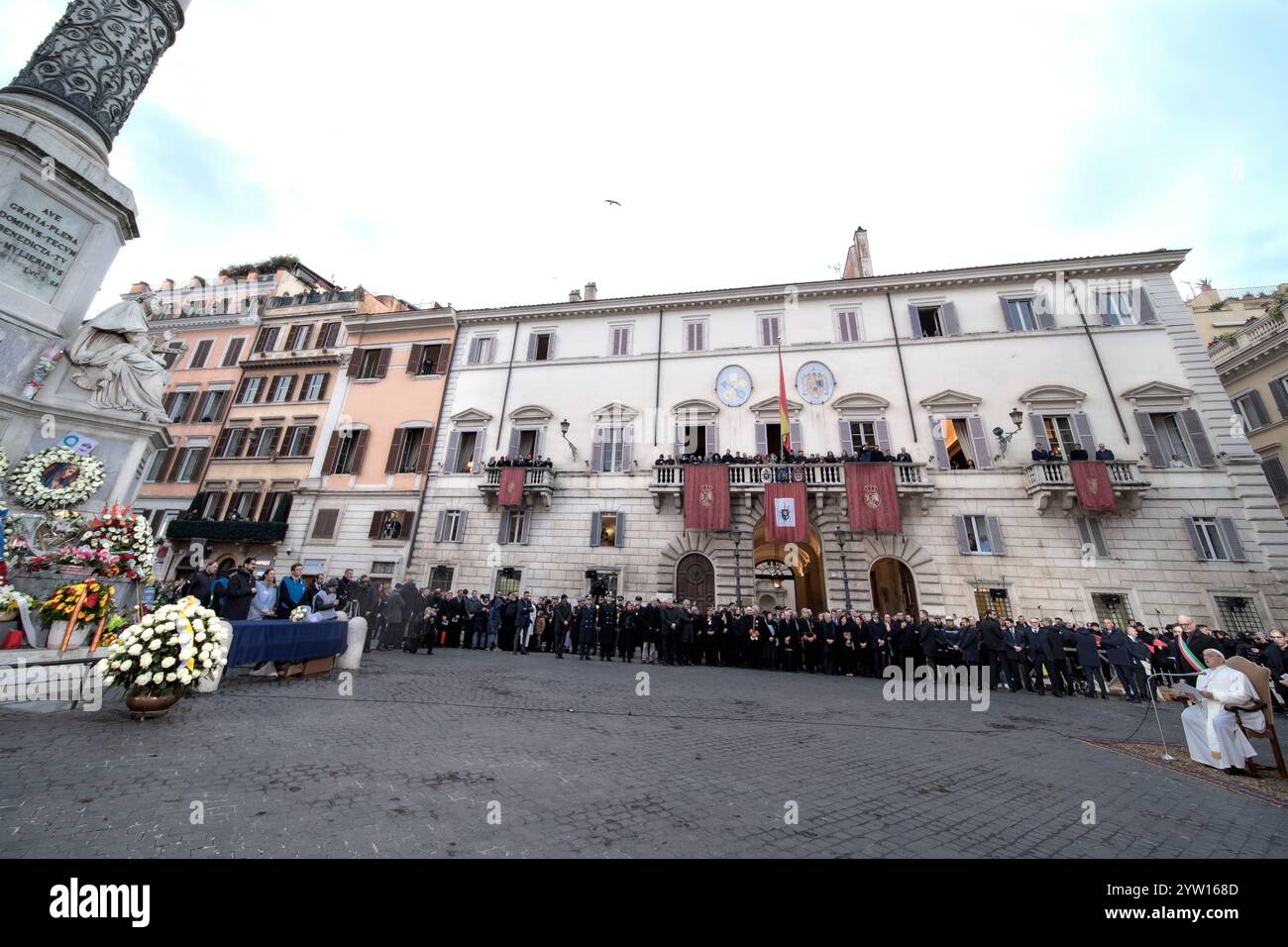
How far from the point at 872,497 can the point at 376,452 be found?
73.6 feet

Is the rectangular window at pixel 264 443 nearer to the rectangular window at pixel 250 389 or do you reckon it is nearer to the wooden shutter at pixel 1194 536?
the rectangular window at pixel 250 389

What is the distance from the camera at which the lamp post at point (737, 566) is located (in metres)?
18.8

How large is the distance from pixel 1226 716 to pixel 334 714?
10891 millimetres

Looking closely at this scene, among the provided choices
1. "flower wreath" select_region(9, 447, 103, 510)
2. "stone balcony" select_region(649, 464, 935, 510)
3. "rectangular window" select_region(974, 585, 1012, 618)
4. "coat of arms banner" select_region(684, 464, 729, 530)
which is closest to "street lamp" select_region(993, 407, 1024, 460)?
"stone balcony" select_region(649, 464, 935, 510)

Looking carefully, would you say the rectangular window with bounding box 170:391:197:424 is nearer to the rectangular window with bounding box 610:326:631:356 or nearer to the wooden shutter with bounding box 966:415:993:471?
the rectangular window with bounding box 610:326:631:356

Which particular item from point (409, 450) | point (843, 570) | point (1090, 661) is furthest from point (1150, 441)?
point (409, 450)

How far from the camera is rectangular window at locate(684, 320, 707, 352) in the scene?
23.8 m

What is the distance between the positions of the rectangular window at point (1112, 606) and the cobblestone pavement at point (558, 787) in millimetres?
12935

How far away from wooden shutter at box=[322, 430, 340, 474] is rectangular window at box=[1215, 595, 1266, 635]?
35.1 metres

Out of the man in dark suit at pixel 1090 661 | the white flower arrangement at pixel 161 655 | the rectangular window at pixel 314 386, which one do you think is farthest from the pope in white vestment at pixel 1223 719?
the rectangular window at pixel 314 386

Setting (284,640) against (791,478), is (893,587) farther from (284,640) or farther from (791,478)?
(284,640)
